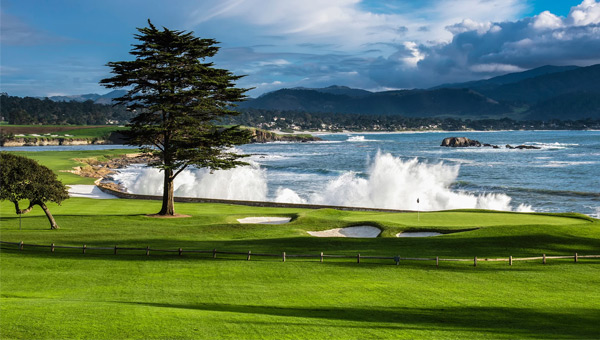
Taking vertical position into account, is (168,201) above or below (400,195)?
above

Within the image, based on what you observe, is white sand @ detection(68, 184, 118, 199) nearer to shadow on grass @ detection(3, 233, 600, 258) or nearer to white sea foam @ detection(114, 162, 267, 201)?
white sea foam @ detection(114, 162, 267, 201)

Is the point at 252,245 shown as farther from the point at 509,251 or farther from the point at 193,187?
the point at 193,187

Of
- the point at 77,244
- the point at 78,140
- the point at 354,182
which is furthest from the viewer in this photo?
the point at 78,140

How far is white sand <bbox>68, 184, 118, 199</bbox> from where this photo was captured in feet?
171

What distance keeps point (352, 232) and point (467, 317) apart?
16176 millimetres

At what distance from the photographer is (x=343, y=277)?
19.6 metres

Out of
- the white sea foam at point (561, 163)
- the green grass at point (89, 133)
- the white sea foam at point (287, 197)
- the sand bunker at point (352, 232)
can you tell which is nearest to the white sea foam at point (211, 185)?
the white sea foam at point (287, 197)

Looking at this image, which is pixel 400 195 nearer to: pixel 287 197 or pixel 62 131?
pixel 287 197

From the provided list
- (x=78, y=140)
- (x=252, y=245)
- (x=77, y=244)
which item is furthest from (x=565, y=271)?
(x=78, y=140)

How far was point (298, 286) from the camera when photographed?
716 inches

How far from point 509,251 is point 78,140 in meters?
179

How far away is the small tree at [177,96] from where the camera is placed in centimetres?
3509

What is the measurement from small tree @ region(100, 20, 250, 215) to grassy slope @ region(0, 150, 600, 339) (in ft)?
22.3

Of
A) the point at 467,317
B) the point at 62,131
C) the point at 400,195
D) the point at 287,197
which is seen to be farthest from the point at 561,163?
the point at 62,131
